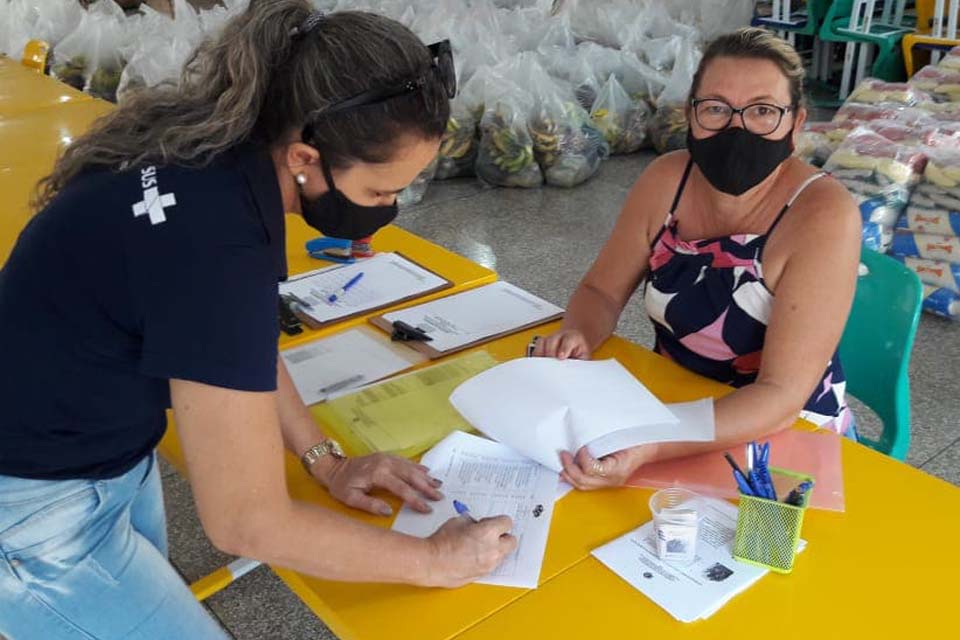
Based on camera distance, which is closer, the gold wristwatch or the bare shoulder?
the gold wristwatch

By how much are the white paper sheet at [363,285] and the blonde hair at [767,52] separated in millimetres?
765

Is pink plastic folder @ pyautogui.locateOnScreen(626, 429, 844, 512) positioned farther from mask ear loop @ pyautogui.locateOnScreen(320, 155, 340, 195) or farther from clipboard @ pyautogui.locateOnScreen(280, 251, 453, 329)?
clipboard @ pyautogui.locateOnScreen(280, 251, 453, 329)

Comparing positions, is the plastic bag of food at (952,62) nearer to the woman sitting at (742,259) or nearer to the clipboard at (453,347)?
the woman sitting at (742,259)

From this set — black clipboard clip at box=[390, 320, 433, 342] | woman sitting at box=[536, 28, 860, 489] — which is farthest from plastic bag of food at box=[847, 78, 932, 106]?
black clipboard clip at box=[390, 320, 433, 342]

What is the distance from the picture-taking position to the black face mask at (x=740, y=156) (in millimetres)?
1549

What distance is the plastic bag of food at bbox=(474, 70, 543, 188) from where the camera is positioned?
4.61 m

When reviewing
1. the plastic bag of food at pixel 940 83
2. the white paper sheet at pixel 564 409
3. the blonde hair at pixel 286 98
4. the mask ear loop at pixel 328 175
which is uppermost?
the blonde hair at pixel 286 98

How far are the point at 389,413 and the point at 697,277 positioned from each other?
0.64 metres

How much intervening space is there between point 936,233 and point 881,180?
291mm

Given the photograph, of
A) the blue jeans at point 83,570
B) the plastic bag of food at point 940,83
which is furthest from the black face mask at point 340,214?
the plastic bag of food at point 940,83

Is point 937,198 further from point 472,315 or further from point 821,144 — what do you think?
point 472,315

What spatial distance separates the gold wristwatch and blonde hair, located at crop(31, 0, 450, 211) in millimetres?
462

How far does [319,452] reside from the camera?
1.28 metres

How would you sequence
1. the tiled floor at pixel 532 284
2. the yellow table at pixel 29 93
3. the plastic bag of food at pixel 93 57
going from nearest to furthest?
the tiled floor at pixel 532 284
the yellow table at pixel 29 93
the plastic bag of food at pixel 93 57
